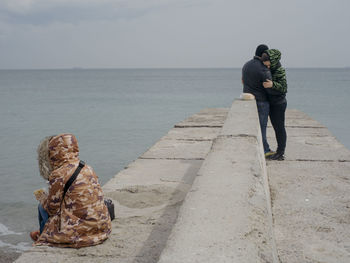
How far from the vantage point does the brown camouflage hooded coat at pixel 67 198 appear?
282 cm

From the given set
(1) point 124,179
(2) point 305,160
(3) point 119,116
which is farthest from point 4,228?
(3) point 119,116

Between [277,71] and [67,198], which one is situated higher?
[277,71]

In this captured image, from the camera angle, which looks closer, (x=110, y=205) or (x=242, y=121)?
(x=110, y=205)

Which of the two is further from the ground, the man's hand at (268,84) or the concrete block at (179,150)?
the man's hand at (268,84)

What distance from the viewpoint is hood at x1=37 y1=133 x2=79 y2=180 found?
9.29 feet

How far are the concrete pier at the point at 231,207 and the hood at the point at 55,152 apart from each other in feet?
2.16

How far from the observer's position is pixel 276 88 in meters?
5.41

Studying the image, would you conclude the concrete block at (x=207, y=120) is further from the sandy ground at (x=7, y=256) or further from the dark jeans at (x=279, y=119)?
the sandy ground at (x=7, y=256)

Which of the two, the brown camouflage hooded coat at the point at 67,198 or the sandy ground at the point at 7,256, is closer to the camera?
the brown camouflage hooded coat at the point at 67,198

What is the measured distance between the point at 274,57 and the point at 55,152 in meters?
3.60

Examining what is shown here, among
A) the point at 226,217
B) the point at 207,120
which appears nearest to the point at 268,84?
the point at 226,217

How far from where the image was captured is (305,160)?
5.93 meters

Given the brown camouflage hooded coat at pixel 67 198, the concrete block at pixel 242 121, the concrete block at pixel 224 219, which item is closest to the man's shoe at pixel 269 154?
the concrete block at pixel 242 121

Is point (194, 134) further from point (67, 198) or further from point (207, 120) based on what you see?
point (67, 198)
